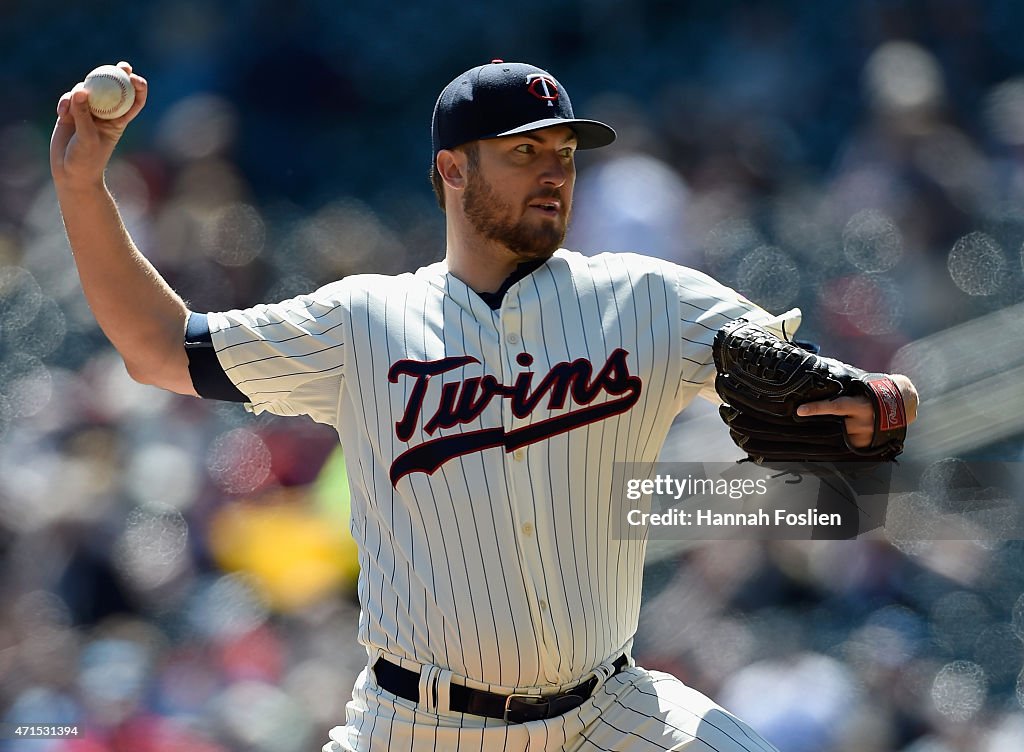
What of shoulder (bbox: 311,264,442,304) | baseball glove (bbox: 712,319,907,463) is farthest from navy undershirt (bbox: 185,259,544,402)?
baseball glove (bbox: 712,319,907,463)

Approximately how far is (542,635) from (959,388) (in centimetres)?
257

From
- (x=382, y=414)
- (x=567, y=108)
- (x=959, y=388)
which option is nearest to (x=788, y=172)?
(x=959, y=388)

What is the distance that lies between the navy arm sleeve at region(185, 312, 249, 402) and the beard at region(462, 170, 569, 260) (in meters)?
0.49

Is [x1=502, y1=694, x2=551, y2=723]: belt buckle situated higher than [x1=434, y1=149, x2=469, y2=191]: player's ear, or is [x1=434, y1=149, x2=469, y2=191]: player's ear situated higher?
[x1=434, y1=149, x2=469, y2=191]: player's ear

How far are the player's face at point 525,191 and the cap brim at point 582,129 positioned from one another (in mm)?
20

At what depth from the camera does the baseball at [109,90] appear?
170 centimetres

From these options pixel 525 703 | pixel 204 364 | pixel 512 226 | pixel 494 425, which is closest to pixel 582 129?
pixel 512 226

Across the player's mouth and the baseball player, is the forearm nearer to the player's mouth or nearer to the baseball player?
the baseball player

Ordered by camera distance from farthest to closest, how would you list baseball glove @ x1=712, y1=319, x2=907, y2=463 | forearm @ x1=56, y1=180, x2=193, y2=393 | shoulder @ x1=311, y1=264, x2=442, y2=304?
shoulder @ x1=311, y1=264, x2=442, y2=304, forearm @ x1=56, y1=180, x2=193, y2=393, baseball glove @ x1=712, y1=319, x2=907, y2=463

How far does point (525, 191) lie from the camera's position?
1.92 m

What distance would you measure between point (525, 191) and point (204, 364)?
602 millimetres

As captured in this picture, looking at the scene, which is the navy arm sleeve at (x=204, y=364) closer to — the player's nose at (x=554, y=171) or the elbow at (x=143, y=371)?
the elbow at (x=143, y=371)

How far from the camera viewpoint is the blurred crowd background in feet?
11.5

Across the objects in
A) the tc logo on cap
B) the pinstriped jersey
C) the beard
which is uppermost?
the tc logo on cap
